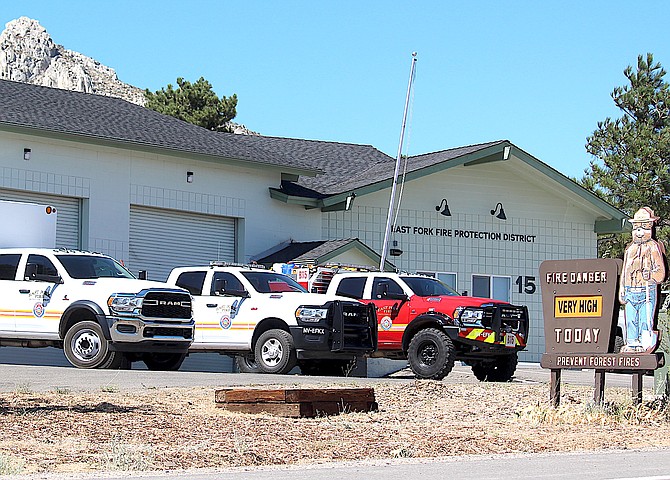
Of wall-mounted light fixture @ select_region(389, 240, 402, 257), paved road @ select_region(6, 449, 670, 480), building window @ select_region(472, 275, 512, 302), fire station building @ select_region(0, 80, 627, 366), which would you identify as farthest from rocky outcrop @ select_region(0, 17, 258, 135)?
paved road @ select_region(6, 449, 670, 480)

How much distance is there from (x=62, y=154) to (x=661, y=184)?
3609 centimetres

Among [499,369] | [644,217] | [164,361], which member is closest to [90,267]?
[164,361]

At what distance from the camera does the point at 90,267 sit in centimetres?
2308

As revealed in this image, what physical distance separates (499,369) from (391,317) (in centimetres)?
221

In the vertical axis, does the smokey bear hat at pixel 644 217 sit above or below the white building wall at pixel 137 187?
below

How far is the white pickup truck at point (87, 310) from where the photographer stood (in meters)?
22.0

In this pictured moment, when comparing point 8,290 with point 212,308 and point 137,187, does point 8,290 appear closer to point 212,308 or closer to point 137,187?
point 212,308

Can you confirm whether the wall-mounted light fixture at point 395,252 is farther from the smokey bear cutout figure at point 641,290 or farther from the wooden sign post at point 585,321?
the smokey bear cutout figure at point 641,290

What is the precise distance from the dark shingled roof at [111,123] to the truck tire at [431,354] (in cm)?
975

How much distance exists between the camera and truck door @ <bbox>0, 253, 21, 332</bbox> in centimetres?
2289

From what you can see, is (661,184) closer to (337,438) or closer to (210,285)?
(210,285)

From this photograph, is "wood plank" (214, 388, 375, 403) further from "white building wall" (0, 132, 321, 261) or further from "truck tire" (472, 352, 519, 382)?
"white building wall" (0, 132, 321, 261)

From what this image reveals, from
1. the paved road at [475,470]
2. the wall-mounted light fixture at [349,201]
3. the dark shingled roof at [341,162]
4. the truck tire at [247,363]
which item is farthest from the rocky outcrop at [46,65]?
the paved road at [475,470]

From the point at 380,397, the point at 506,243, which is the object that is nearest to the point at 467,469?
the point at 380,397
